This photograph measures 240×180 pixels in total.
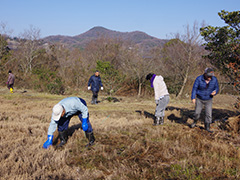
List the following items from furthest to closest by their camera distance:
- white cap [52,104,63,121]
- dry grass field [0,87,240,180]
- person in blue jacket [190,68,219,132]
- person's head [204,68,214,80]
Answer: person in blue jacket [190,68,219,132], person's head [204,68,214,80], white cap [52,104,63,121], dry grass field [0,87,240,180]

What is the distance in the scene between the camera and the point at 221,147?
474 centimetres

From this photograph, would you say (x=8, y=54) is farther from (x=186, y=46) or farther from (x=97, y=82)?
(x=186, y=46)

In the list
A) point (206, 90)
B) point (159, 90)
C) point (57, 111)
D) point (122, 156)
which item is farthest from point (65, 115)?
point (206, 90)

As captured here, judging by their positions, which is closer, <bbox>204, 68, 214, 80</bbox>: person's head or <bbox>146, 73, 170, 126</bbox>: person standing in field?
<bbox>204, 68, 214, 80</bbox>: person's head

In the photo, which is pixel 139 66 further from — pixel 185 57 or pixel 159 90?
pixel 159 90

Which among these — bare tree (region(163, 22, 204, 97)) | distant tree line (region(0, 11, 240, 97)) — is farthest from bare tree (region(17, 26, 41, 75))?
bare tree (region(163, 22, 204, 97))

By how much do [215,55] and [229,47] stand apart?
0.83 meters

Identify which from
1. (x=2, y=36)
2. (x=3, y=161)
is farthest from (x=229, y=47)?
(x=2, y=36)

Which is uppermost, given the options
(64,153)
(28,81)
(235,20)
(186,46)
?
(186,46)

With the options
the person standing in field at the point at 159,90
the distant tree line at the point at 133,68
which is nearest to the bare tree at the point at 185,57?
the distant tree line at the point at 133,68

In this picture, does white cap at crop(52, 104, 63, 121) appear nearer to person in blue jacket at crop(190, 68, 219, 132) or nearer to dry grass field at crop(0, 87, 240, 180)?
dry grass field at crop(0, 87, 240, 180)

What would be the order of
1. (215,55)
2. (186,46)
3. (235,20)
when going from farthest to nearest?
(186,46), (215,55), (235,20)

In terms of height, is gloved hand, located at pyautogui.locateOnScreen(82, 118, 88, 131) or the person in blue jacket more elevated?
the person in blue jacket

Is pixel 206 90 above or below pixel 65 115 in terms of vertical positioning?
above
